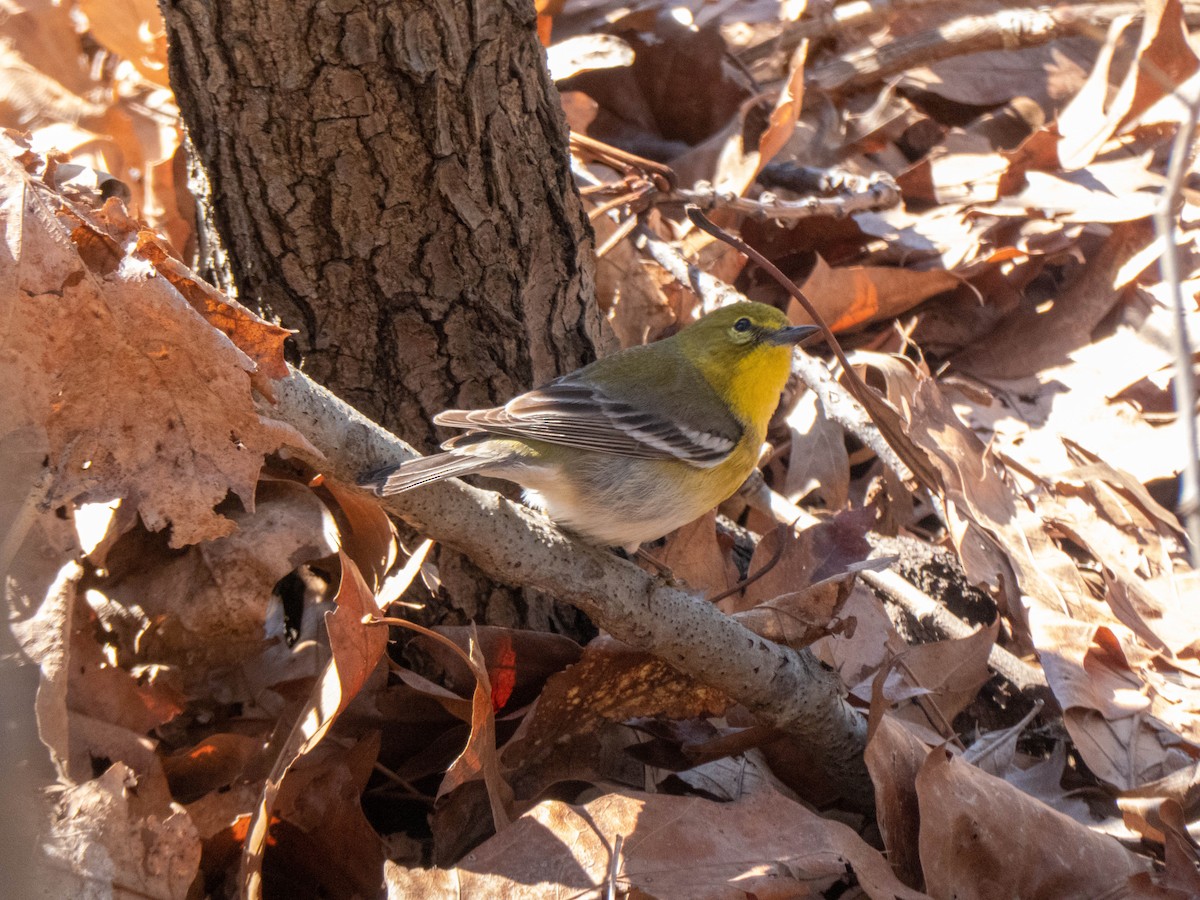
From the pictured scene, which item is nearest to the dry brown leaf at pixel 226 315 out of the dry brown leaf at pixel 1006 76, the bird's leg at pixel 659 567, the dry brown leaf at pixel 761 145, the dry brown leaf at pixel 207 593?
the dry brown leaf at pixel 207 593

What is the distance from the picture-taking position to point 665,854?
2596 millimetres

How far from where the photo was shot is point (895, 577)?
12.7ft

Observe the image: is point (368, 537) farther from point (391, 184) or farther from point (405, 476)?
point (391, 184)

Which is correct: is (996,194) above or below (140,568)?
below

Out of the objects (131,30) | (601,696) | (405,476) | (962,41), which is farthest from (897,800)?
(962,41)

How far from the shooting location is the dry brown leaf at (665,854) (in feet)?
8.18

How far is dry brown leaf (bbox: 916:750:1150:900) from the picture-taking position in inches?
107

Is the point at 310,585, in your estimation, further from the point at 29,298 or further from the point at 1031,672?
the point at 1031,672

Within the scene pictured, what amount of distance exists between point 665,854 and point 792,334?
1.90 metres

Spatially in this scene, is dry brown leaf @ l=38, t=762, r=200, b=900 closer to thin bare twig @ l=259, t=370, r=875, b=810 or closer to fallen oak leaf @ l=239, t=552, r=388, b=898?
fallen oak leaf @ l=239, t=552, r=388, b=898

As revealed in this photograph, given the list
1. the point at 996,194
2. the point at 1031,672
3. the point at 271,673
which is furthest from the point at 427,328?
the point at 996,194

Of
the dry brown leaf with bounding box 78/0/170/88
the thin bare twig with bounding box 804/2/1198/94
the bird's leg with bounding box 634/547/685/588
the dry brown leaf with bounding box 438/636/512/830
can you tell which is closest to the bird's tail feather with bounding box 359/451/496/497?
the dry brown leaf with bounding box 438/636/512/830

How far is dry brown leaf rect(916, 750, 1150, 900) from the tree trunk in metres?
1.47

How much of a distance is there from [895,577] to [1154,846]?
1.17 metres
